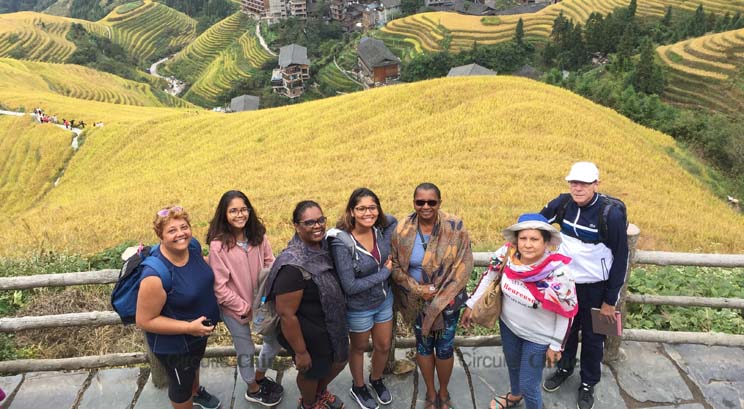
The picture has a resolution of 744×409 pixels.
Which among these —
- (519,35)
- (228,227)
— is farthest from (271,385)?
(519,35)

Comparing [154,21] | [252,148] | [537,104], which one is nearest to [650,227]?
[537,104]

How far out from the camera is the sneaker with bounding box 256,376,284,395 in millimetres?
3611

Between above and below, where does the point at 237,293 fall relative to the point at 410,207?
above

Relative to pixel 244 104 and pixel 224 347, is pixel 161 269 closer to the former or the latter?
pixel 224 347

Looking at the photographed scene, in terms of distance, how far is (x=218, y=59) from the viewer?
7894 centimetres

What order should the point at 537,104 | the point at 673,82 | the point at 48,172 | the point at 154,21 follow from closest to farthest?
the point at 537,104 < the point at 48,172 < the point at 673,82 < the point at 154,21

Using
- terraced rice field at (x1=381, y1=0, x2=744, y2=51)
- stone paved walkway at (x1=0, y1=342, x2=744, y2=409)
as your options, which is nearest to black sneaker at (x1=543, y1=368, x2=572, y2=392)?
stone paved walkway at (x1=0, y1=342, x2=744, y2=409)

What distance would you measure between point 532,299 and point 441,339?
72 cm

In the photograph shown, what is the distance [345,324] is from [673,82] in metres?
46.6

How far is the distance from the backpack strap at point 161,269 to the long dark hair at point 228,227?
0.47 metres

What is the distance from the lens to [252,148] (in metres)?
14.9

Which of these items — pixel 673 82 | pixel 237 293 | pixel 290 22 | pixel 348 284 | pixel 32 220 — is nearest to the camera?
pixel 348 284

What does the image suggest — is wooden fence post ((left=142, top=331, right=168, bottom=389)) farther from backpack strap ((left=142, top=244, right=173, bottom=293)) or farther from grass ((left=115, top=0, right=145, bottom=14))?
grass ((left=115, top=0, right=145, bottom=14))

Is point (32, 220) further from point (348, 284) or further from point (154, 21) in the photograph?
point (154, 21)
